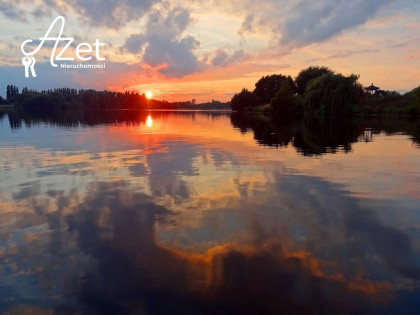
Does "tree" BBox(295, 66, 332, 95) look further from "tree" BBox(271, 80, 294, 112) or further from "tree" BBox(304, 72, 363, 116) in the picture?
"tree" BBox(304, 72, 363, 116)

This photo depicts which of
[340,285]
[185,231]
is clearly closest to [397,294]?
[340,285]

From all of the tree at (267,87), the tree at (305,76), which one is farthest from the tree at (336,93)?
the tree at (267,87)

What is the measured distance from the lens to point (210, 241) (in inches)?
313

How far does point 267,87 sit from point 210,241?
132072mm

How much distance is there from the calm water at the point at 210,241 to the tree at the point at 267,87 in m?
118

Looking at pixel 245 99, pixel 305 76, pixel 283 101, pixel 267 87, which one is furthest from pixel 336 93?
pixel 245 99

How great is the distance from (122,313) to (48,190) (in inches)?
349

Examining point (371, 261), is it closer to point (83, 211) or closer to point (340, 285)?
point (340, 285)

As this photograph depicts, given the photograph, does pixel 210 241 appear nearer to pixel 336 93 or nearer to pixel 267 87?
pixel 336 93

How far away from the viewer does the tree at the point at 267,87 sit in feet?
424

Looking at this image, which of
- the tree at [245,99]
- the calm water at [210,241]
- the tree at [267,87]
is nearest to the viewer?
the calm water at [210,241]

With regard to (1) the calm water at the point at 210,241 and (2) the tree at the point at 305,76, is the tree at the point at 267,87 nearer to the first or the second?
(2) the tree at the point at 305,76

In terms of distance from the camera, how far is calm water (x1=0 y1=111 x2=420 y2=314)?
5.73 m

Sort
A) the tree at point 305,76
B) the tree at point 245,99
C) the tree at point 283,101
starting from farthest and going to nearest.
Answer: the tree at point 245,99 → the tree at point 305,76 → the tree at point 283,101
